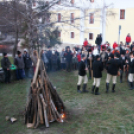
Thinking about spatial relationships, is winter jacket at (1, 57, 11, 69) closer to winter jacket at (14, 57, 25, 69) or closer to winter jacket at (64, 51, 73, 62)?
winter jacket at (14, 57, 25, 69)

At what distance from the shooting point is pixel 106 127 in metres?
5.95

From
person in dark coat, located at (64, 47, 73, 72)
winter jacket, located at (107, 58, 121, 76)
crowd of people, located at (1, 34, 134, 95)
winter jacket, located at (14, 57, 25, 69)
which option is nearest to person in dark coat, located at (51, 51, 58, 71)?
crowd of people, located at (1, 34, 134, 95)

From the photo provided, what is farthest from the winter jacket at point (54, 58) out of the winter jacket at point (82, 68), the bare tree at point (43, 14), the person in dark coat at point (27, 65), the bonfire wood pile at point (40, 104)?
the bonfire wood pile at point (40, 104)

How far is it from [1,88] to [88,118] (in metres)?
5.48

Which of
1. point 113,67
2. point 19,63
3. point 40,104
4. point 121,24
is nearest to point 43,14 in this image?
point 19,63

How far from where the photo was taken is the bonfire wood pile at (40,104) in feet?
19.8

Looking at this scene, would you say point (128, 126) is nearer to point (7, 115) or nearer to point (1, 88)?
point (7, 115)

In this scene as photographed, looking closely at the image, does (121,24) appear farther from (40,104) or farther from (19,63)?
(40,104)

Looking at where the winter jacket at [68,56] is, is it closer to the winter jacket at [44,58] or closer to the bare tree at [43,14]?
the winter jacket at [44,58]

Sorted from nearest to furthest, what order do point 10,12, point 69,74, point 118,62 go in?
point 118,62 < point 10,12 < point 69,74

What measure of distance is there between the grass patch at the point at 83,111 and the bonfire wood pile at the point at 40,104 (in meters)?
0.22

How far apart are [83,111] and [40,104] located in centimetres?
183

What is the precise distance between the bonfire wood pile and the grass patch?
8.5 inches

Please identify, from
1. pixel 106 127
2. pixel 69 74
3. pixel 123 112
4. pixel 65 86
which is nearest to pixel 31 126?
pixel 106 127
